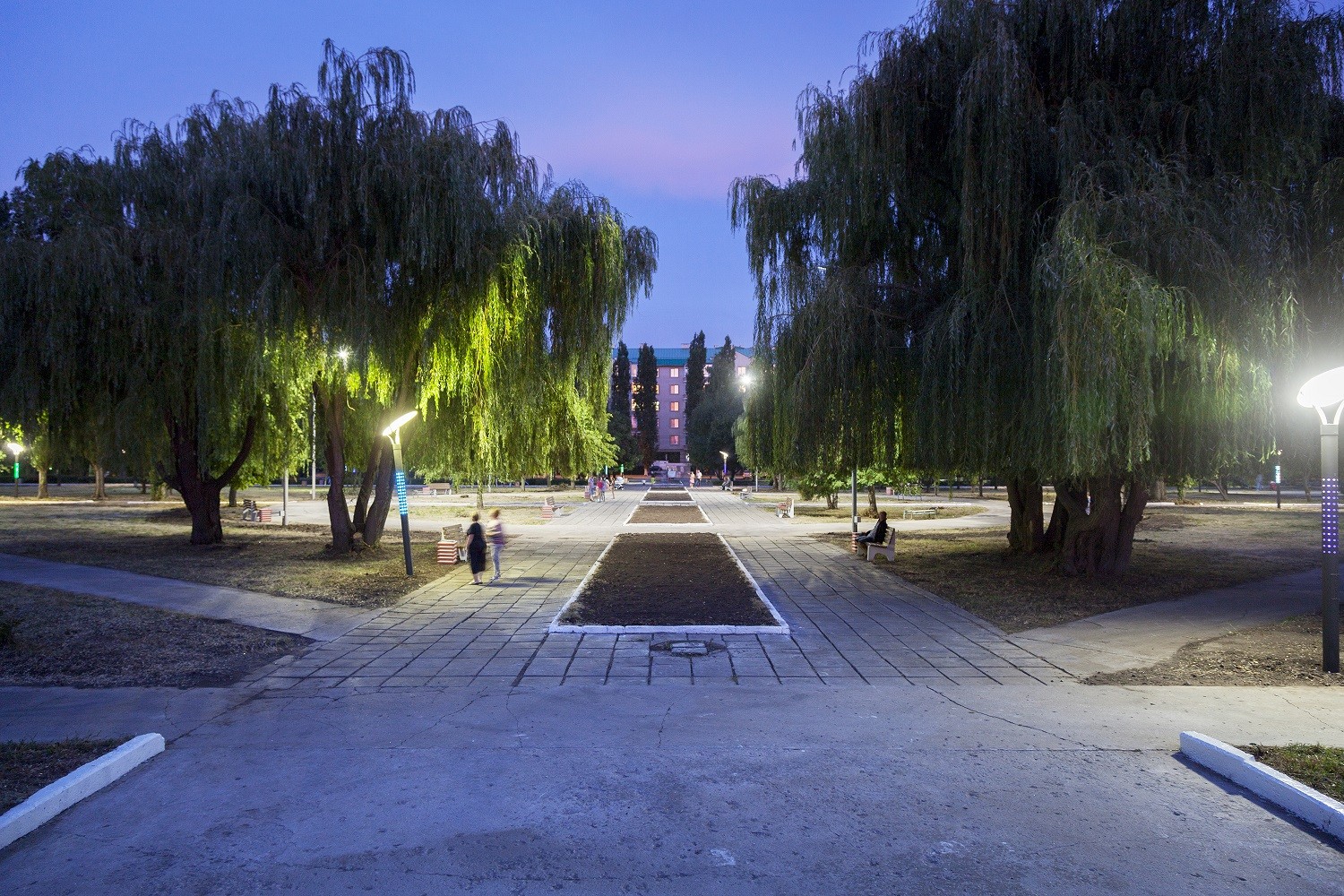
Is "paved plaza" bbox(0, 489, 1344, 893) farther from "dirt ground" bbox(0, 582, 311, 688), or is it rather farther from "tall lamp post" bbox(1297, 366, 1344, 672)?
"tall lamp post" bbox(1297, 366, 1344, 672)

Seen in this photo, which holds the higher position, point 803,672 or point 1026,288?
point 1026,288

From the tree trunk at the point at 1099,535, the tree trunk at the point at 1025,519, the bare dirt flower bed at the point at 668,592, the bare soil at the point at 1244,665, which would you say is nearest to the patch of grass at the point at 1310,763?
the bare soil at the point at 1244,665

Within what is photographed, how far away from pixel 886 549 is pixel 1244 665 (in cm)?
932

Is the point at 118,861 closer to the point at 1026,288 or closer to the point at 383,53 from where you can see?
the point at 1026,288

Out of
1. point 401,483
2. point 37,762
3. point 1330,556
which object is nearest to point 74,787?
point 37,762

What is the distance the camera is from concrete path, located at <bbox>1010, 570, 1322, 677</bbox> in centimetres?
838

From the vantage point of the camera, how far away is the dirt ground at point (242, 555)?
13.2 meters

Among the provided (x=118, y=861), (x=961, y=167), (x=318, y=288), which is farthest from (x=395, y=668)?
(x=961, y=167)

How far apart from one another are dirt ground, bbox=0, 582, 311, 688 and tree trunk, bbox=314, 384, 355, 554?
5549 mm

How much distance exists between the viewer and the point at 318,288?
47.4 feet

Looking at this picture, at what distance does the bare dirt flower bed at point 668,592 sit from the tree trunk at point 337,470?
5.32 meters

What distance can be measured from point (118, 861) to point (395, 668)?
12.7ft

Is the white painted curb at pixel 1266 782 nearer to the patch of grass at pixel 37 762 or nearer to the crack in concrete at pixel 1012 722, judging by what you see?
the crack in concrete at pixel 1012 722

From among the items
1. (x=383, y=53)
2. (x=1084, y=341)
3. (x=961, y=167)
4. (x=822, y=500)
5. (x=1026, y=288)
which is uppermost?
(x=383, y=53)
